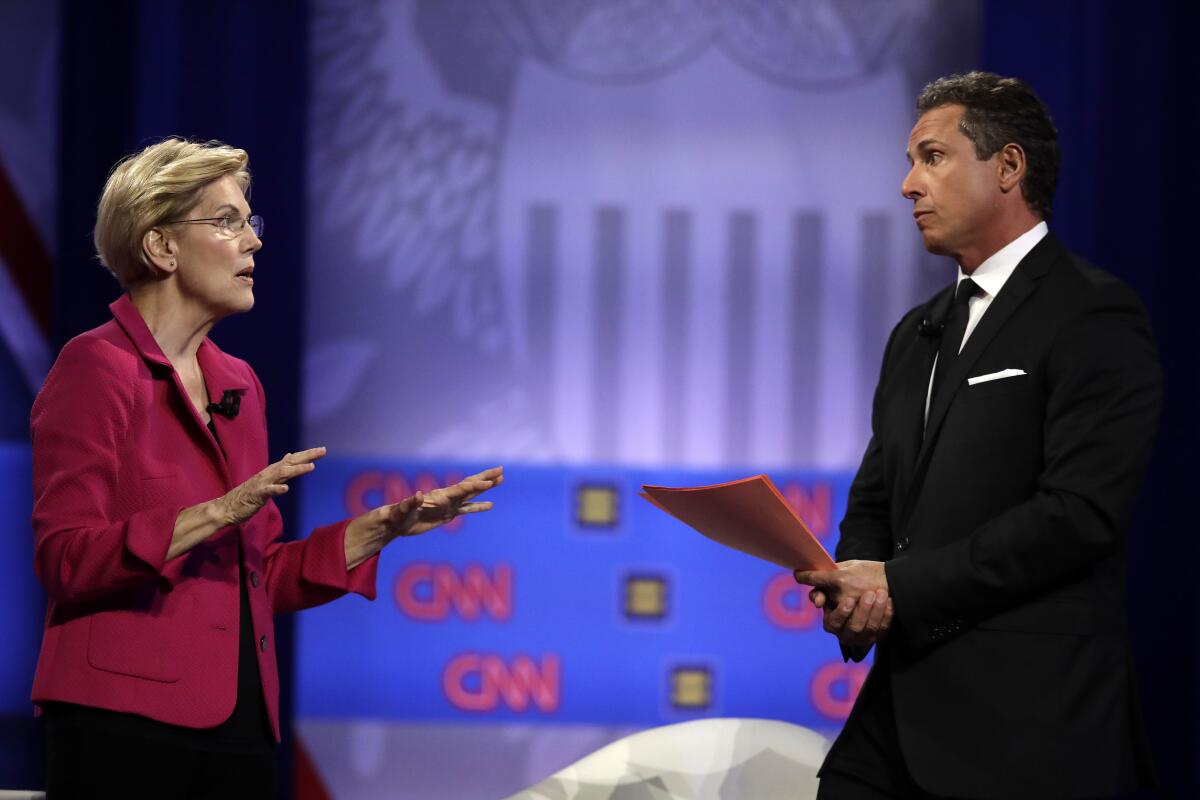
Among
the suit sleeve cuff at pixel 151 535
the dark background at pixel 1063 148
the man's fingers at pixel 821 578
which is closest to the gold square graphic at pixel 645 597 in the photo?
the dark background at pixel 1063 148

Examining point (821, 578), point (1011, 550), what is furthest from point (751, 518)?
point (1011, 550)

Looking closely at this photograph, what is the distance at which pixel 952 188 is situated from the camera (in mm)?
1989

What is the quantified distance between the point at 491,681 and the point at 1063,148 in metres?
2.25

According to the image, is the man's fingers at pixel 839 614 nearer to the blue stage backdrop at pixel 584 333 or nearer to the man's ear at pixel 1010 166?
the man's ear at pixel 1010 166

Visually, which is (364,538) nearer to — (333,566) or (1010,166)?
A: (333,566)

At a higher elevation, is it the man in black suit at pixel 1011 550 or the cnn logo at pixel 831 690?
the man in black suit at pixel 1011 550

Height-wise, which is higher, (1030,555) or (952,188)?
(952,188)

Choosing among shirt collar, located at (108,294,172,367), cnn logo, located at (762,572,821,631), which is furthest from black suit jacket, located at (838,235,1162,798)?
cnn logo, located at (762,572,821,631)

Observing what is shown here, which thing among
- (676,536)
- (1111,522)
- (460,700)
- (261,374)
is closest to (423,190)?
(261,374)

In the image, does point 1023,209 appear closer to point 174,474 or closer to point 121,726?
point 174,474

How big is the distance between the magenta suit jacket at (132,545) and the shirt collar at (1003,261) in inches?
46.6

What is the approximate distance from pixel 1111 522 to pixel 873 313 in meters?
2.26

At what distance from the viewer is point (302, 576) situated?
6.91ft

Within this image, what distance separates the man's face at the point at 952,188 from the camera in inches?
77.8
